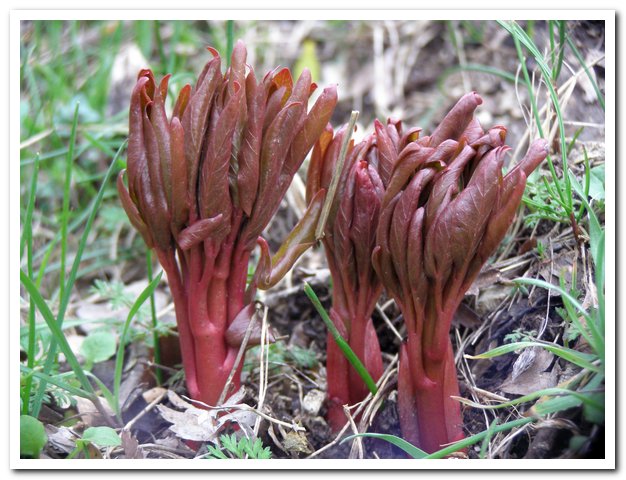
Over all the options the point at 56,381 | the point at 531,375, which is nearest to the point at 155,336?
the point at 56,381

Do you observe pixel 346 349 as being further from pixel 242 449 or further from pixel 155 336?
pixel 155 336

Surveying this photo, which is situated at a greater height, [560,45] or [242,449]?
[560,45]

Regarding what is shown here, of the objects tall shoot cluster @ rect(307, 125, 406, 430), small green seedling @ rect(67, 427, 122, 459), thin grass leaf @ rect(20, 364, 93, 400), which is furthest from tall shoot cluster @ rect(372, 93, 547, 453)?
thin grass leaf @ rect(20, 364, 93, 400)

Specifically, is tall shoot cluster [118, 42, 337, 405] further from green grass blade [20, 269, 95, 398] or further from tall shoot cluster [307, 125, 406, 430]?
green grass blade [20, 269, 95, 398]

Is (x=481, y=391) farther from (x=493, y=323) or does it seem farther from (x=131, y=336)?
(x=131, y=336)

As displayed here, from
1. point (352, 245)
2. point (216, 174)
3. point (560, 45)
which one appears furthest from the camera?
point (560, 45)

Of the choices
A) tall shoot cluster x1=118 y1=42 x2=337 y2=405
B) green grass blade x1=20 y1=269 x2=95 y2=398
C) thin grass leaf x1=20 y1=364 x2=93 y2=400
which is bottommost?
thin grass leaf x1=20 y1=364 x2=93 y2=400

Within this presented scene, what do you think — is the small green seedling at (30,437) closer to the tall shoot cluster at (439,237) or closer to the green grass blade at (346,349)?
the green grass blade at (346,349)
